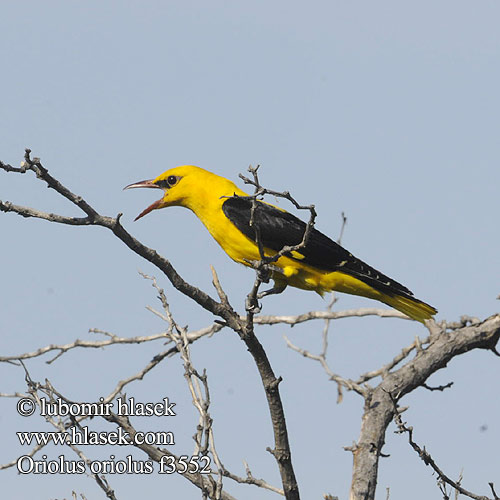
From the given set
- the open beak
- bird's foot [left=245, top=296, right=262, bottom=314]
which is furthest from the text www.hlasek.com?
the open beak

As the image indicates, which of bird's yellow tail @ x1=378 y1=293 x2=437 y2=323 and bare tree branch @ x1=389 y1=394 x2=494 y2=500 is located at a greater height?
bird's yellow tail @ x1=378 y1=293 x2=437 y2=323

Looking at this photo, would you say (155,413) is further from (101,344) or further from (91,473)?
(101,344)

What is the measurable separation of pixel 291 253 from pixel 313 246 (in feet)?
0.80

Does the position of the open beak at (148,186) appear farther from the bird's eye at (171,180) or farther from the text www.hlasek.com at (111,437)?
the text www.hlasek.com at (111,437)

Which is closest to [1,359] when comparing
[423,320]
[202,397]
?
[202,397]

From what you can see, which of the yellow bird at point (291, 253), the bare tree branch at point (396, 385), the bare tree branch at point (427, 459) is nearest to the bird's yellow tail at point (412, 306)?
the yellow bird at point (291, 253)

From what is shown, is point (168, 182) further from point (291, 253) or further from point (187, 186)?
point (291, 253)

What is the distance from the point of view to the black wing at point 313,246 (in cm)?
666

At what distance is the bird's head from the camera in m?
7.05

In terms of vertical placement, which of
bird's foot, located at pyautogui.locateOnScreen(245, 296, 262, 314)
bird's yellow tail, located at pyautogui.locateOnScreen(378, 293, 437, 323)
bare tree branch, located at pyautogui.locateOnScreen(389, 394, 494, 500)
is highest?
bird's yellow tail, located at pyautogui.locateOnScreen(378, 293, 437, 323)

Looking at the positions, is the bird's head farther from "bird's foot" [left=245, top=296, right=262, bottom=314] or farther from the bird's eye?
"bird's foot" [left=245, top=296, right=262, bottom=314]

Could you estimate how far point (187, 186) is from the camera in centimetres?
714

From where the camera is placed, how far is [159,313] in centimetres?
526

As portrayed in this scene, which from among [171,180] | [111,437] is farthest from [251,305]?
[171,180]
